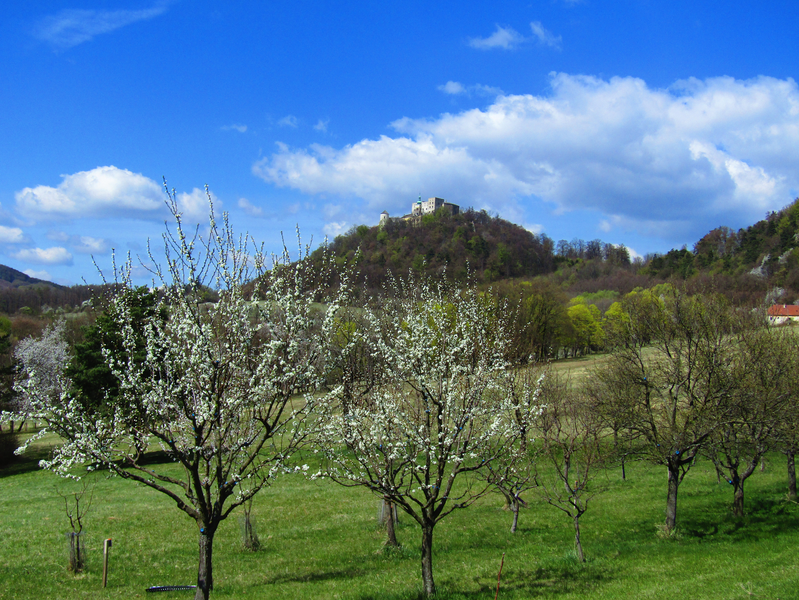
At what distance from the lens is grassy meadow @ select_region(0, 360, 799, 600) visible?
10586mm

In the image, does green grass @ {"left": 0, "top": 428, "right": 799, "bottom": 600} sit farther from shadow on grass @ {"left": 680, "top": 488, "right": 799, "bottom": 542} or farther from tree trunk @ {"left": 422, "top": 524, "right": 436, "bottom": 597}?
tree trunk @ {"left": 422, "top": 524, "right": 436, "bottom": 597}

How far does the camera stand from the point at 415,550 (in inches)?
550

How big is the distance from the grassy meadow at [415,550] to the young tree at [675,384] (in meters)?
2.63

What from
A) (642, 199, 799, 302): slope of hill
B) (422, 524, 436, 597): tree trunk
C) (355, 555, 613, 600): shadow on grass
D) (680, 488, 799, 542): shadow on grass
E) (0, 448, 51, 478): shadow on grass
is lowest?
(680, 488, 799, 542): shadow on grass

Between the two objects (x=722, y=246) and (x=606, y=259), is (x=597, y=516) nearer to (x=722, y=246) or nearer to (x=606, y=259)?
(x=722, y=246)

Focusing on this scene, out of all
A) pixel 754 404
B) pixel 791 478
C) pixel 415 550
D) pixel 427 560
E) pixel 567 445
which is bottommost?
pixel 791 478

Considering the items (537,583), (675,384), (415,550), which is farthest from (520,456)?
(675,384)

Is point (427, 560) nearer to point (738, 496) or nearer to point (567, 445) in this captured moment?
point (567, 445)

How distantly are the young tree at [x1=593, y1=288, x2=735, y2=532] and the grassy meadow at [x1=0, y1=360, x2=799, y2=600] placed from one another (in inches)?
104

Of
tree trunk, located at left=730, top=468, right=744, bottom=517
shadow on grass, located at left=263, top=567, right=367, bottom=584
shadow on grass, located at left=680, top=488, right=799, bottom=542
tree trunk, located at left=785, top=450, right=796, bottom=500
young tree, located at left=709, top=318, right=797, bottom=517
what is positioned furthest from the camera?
tree trunk, located at left=785, top=450, right=796, bottom=500

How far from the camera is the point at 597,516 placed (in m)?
18.6

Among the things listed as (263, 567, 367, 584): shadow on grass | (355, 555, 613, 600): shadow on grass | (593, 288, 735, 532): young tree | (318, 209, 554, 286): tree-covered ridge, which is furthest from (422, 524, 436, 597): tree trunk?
(318, 209, 554, 286): tree-covered ridge

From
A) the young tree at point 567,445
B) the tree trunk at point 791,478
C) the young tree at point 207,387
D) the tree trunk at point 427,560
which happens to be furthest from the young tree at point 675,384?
the young tree at point 207,387

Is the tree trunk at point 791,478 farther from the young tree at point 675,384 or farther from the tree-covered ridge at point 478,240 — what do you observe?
the tree-covered ridge at point 478,240
